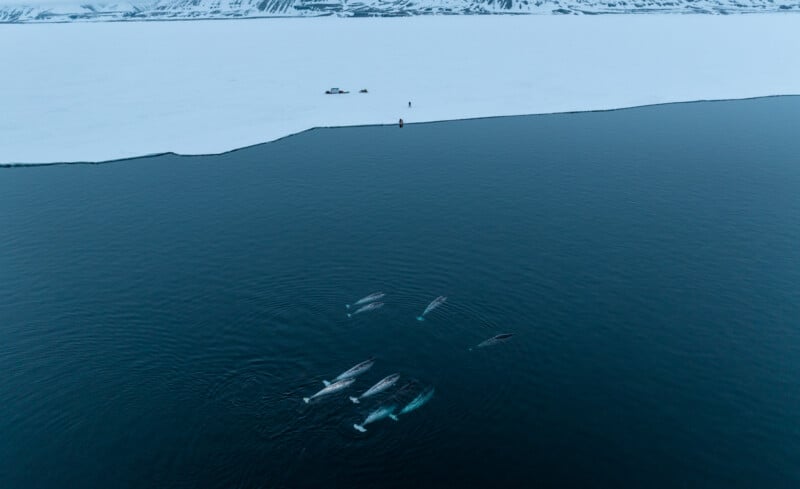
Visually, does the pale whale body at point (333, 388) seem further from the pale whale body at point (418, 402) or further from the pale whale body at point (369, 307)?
the pale whale body at point (369, 307)

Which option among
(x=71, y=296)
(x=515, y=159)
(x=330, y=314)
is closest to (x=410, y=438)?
(x=330, y=314)

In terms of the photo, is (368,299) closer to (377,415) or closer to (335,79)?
(377,415)

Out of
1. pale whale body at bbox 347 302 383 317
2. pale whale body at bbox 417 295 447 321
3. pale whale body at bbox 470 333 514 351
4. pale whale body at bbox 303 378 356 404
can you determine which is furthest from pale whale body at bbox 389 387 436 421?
pale whale body at bbox 347 302 383 317

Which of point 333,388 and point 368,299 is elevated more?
point 368,299

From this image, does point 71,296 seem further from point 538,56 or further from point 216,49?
point 216,49

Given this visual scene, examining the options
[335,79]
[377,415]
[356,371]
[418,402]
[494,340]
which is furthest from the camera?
[335,79]

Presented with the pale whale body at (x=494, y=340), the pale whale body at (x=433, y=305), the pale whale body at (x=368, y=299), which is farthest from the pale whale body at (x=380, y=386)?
the pale whale body at (x=368, y=299)

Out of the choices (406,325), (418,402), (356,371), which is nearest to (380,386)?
(356,371)
